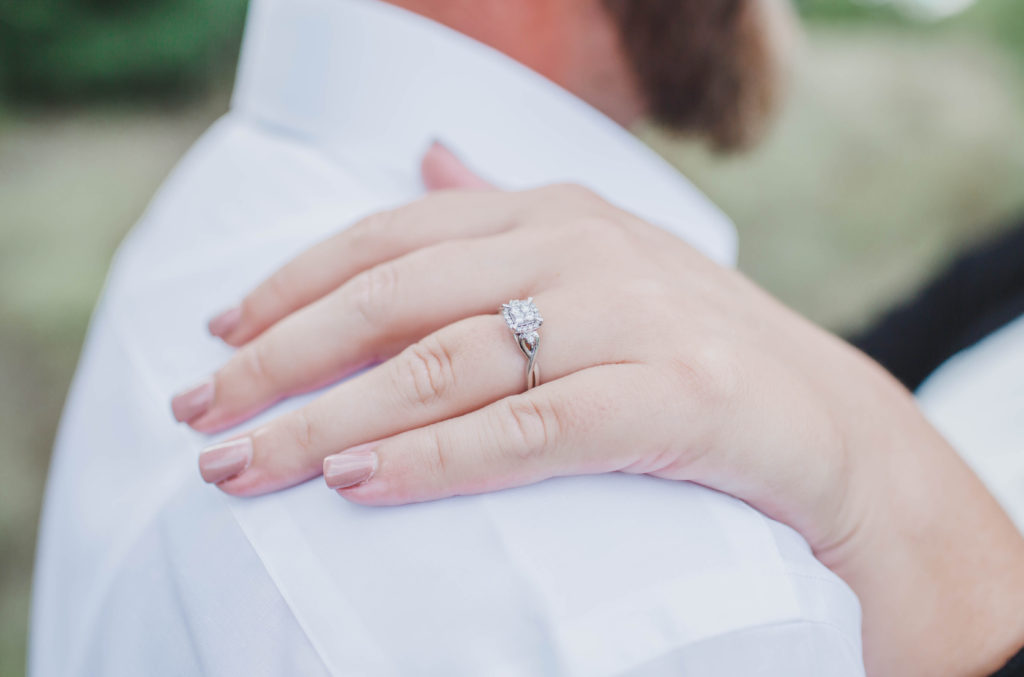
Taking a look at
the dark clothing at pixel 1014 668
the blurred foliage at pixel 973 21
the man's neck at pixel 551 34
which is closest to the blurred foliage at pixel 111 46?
the blurred foliage at pixel 973 21

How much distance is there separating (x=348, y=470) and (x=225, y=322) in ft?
0.87

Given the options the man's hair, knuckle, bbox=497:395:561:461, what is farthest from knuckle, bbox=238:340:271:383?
the man's hair

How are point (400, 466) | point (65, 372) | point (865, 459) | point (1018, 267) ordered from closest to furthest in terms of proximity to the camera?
point (400, 466)
point (865, 459)
point (1018, 267)
point (65, 372)

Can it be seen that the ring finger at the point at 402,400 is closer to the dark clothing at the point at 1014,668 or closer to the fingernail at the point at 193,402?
the fingernail at the point at 193,402

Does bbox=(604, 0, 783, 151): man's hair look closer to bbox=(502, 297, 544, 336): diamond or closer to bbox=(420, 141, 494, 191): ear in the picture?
bbox=(420, 141, 494, 191): ear

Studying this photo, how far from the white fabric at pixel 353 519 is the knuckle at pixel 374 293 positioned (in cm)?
12

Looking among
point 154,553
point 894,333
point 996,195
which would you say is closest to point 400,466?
point 154,553

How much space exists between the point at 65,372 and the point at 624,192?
273 cm

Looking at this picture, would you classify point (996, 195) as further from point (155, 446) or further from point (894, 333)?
point (155, 446)

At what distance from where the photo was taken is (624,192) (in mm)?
940

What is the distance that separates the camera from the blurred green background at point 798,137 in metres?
3.42

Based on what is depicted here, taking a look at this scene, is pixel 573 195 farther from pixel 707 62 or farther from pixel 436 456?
pixel 707 62

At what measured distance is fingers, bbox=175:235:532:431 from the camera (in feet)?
2.01

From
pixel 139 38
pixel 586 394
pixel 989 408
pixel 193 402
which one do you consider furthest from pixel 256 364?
pixel 139 38
